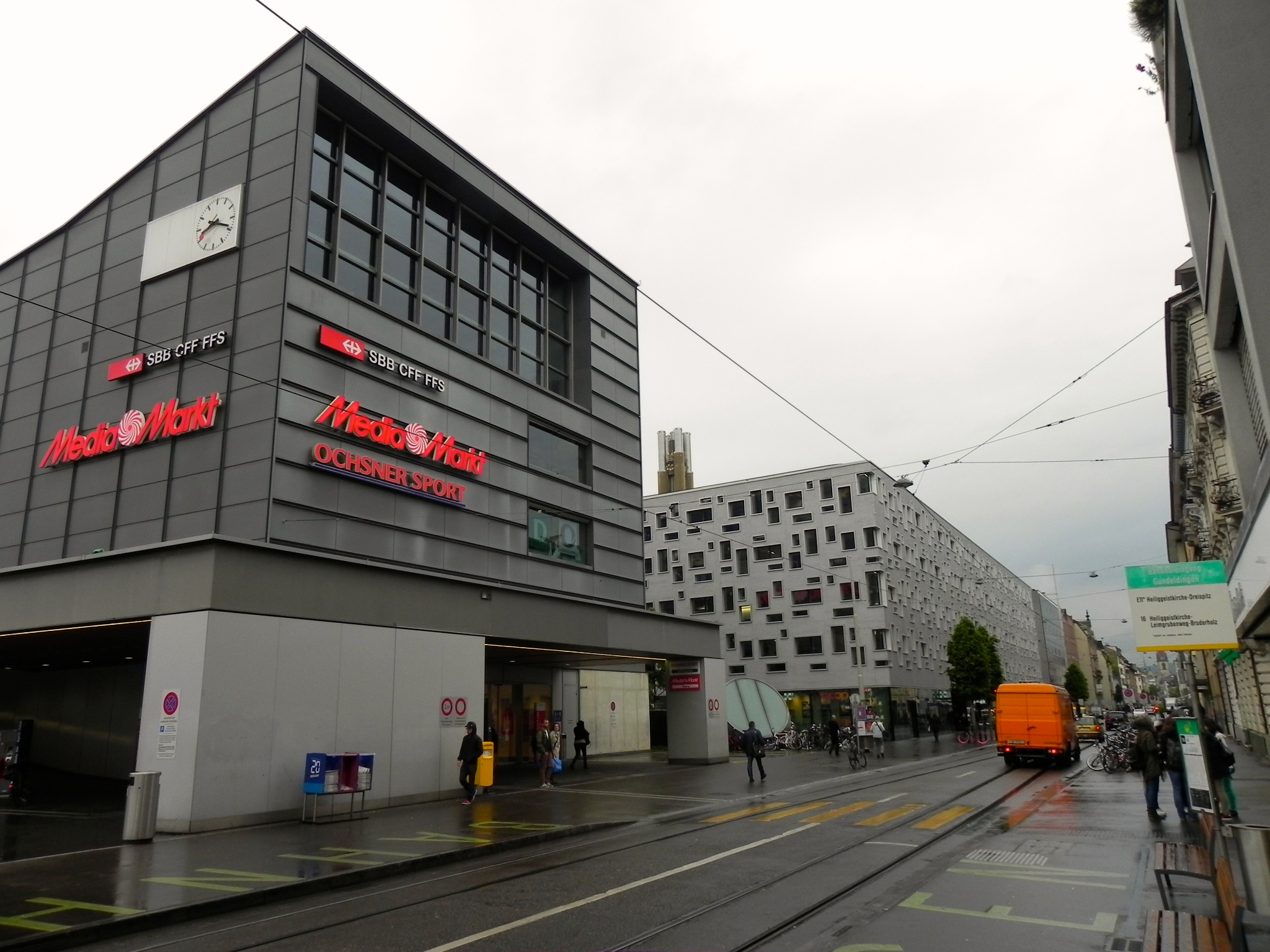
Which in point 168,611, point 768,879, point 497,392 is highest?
point 497,392

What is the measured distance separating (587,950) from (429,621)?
14.1 meters

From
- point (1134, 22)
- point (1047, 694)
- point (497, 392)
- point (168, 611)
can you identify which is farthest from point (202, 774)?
point (1047, 694)

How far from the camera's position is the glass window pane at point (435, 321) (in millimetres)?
26312

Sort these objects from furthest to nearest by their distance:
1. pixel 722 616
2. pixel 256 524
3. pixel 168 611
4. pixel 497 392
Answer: pixel 722 616
pixel 497 392
pixel 256 524
pixel 168 611

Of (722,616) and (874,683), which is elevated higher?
(722,616)

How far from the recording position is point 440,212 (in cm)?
2809

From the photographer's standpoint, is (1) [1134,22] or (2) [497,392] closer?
(1) [1134,22]

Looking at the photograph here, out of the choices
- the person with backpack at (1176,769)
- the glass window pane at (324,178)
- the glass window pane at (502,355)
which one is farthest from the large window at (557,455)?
the person with backpack at (1176,769)

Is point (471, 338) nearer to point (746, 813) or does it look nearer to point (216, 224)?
point (216, 224)

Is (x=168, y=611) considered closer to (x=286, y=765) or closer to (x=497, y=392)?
(x=286, y=765)

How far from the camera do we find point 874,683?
2323 inches

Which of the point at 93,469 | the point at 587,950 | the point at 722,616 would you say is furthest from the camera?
the point at 722,616

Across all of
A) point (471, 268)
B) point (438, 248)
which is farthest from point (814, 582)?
point (438, 248)

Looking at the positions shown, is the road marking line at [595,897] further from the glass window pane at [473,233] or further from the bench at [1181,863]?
the glass window pane at [473,233]
